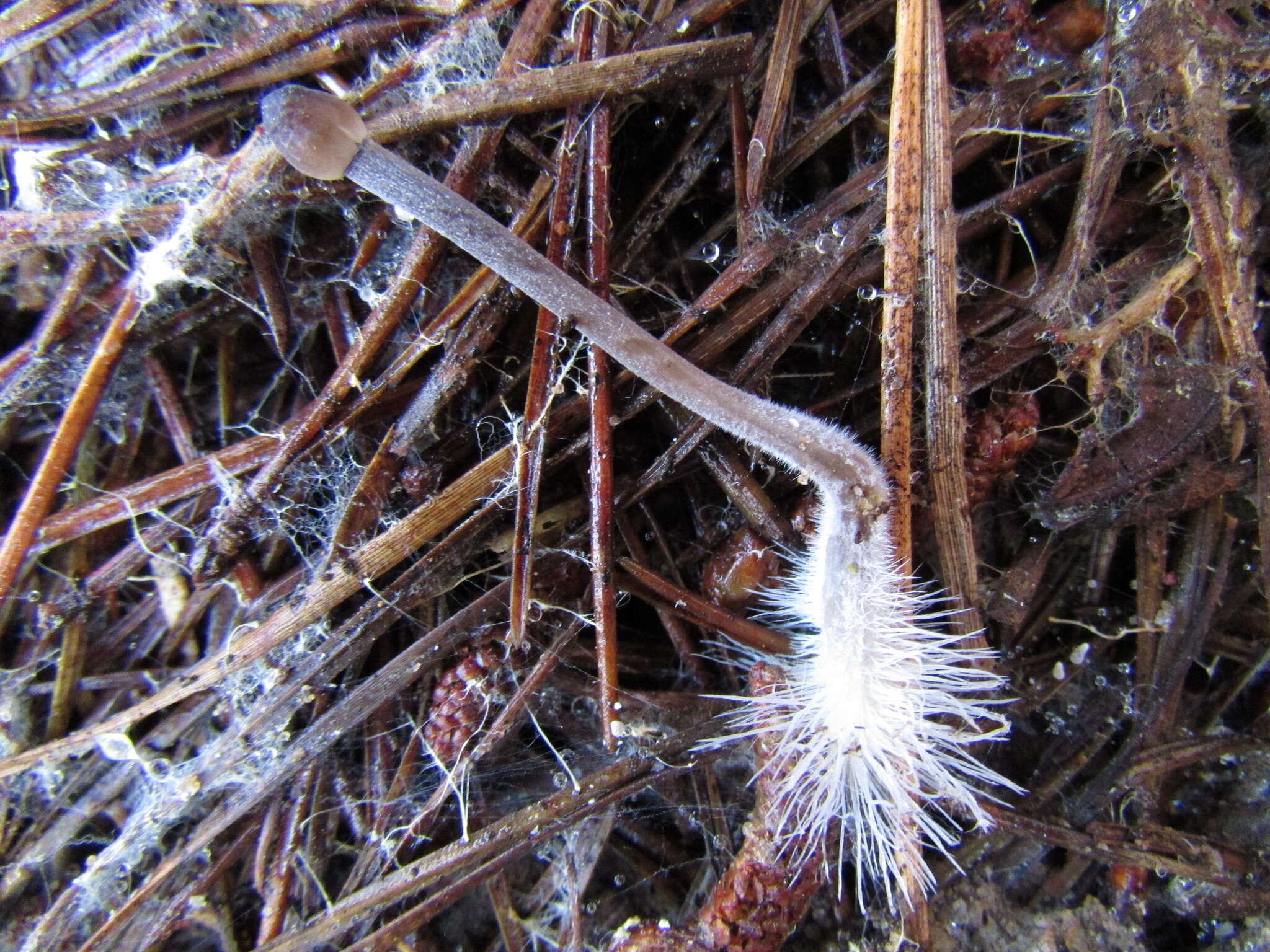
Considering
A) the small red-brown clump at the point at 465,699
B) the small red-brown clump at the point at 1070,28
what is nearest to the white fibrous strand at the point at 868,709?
the small red-brown clump at the point at 465,699

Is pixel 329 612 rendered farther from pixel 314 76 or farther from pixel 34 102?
pixel 34 102

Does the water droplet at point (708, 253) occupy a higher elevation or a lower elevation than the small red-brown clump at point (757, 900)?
higher

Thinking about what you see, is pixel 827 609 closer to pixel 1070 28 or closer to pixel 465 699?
pixel 465 699

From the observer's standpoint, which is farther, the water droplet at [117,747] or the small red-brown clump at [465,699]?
the water droplet at [117,747]

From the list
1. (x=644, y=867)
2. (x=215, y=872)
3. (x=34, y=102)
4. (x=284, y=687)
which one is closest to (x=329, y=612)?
(x=284, y=687)

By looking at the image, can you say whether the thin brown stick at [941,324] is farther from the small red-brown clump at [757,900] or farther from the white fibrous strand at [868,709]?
the small red-brown clump at [757,900]

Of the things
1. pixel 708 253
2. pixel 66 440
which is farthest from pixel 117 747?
pixel 708 253
